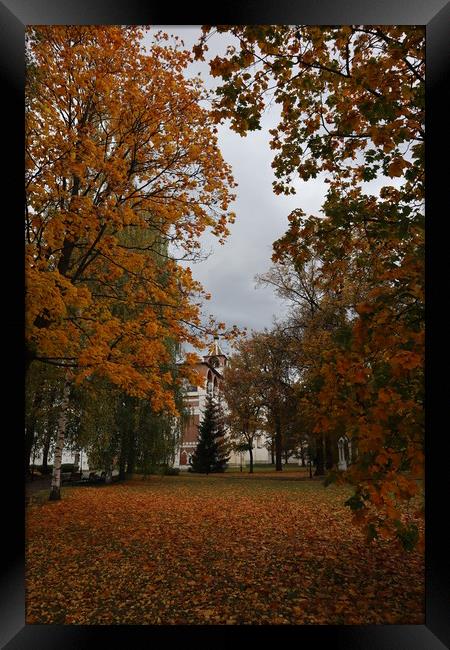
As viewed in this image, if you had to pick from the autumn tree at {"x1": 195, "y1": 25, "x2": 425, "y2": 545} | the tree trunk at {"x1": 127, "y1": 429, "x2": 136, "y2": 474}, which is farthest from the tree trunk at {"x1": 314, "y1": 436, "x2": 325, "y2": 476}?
the tree trunk at {"x1": 127, "y1": 429, "x2": 136, "y2": 474}

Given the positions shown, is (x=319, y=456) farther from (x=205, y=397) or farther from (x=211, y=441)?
(x=205, y=397)

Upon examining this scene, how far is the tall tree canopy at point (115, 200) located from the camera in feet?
9.00

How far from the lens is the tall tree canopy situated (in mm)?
2742

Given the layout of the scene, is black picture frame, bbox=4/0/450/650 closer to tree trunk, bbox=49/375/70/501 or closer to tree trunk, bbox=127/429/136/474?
tree trunk, bbox=49/375/70/501

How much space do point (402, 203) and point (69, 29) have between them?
2.45 m

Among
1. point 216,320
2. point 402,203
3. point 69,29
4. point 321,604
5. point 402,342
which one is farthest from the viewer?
point 216,320

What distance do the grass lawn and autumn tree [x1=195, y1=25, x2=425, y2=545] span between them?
44cm

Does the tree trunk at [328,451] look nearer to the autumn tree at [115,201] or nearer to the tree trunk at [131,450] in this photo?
the autumn tree at [115,201]

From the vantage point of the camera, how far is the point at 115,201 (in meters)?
3.01

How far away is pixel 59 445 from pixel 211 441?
4.41 feet
